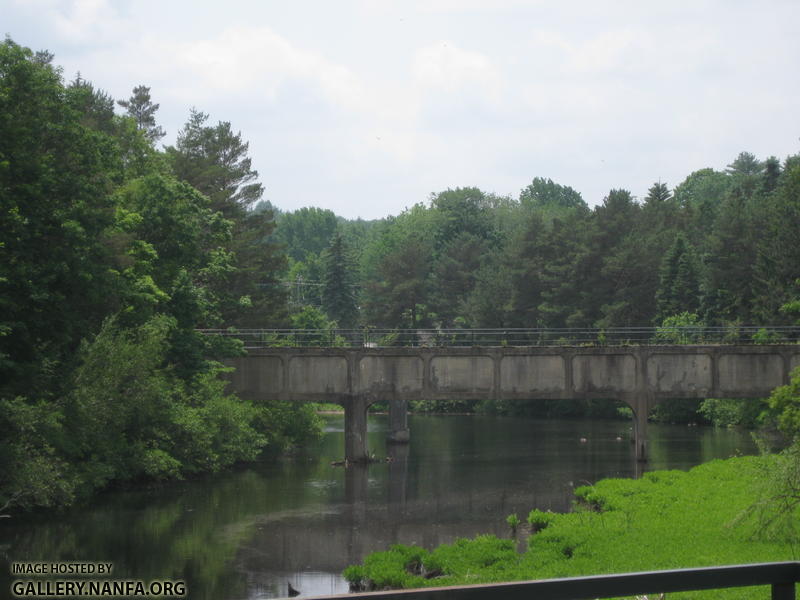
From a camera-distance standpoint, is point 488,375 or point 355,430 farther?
point 488,375

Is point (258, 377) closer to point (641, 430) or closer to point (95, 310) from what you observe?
point (95, 310)

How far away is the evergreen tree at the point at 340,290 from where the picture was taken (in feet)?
378

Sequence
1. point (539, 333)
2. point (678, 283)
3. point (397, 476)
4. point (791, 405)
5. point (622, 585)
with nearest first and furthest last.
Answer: point (622, 585), point (791, 405), point (397, 476), point (539, 333), point (678, 283)

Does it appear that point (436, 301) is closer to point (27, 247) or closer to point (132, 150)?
point (132, 150)

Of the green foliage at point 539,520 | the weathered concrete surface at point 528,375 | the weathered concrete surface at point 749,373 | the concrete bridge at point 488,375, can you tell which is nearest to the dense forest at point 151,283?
the concrete bridge at point 488,375

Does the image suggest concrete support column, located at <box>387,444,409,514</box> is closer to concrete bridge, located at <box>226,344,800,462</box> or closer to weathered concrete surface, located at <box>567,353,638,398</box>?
concrete bridge, located at <box>226,344,800,462</box>

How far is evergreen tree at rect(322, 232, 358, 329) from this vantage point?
115 m

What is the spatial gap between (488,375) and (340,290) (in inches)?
2630

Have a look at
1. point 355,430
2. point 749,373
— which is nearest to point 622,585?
point 355,430

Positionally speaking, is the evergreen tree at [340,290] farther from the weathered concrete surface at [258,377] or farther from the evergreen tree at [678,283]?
the weathered concrete surface at [258,377]

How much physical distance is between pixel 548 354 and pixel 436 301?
2310 inches

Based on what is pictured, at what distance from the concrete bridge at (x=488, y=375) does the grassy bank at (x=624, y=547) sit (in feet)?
70.8

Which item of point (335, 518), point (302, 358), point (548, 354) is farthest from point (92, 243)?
point (548, 354)

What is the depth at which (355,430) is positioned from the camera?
50.5 m
